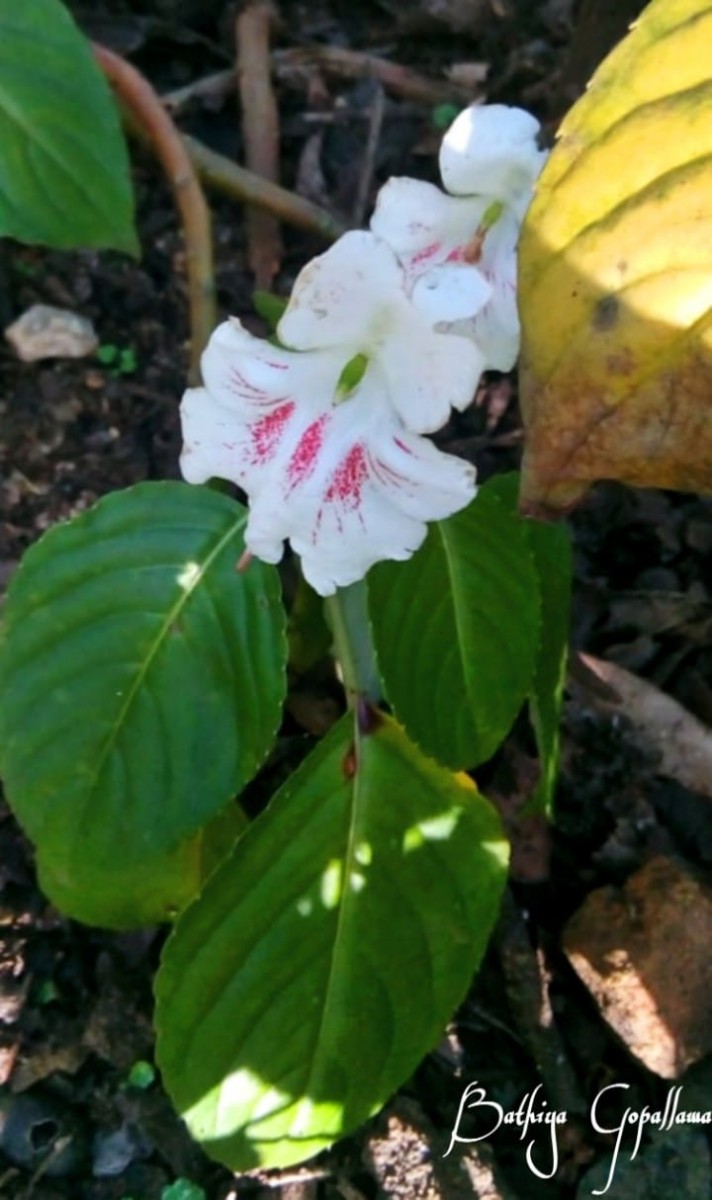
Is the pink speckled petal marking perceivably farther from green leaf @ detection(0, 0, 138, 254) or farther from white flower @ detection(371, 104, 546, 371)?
green leaf @ detection(0, 0, 138, 254)

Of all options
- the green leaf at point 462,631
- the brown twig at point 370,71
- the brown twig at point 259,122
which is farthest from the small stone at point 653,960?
the brown twig at point 370,71

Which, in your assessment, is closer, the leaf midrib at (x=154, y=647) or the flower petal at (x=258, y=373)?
the flower petal at (x=258, y=373)

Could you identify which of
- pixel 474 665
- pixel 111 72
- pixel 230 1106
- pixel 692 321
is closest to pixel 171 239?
pixel 111 72

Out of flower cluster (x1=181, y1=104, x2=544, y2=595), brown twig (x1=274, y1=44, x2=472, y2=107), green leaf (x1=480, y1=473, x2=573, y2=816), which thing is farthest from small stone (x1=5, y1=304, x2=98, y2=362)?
flower cluster (x1=181, y1=104, x2=544, y2=595)

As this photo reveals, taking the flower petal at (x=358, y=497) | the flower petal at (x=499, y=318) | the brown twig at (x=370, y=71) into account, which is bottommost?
the flower petal at (x=358, y=497)

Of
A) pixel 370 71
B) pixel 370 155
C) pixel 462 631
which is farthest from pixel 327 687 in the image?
pixel 370 71

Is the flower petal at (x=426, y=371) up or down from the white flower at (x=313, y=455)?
up

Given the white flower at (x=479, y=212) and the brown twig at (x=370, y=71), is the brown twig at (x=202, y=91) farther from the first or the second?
the white flower at (x=479, y=212)
